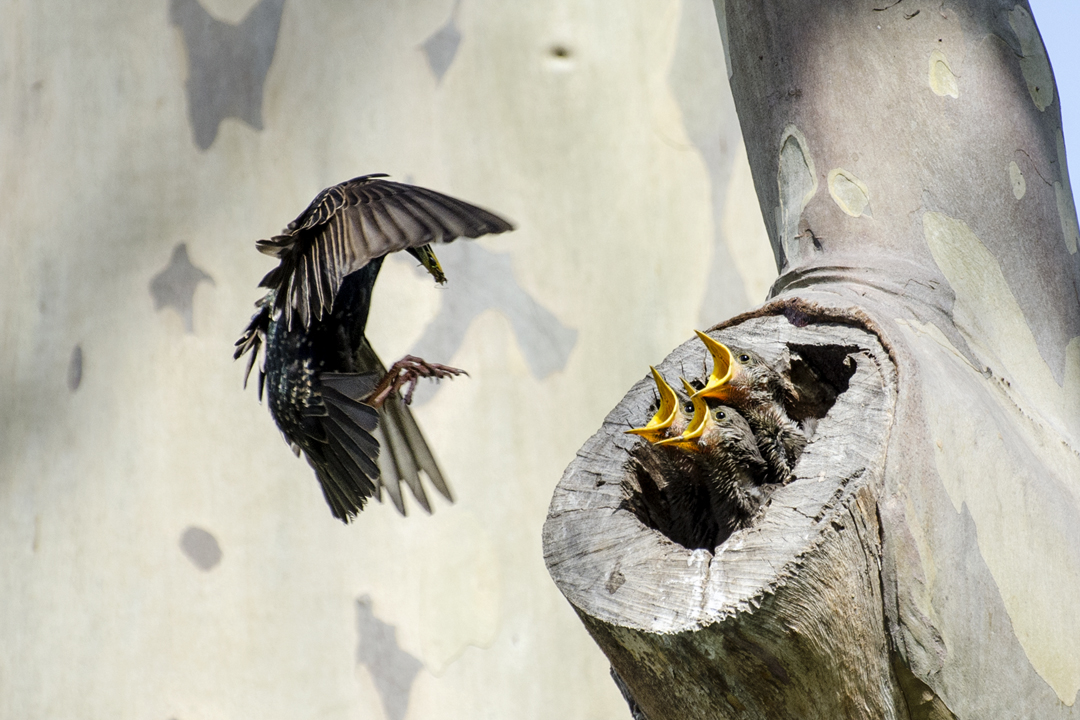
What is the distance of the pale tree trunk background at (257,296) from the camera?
130 centimetres

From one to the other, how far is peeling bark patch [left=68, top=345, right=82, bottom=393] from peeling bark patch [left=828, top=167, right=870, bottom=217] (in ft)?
3.37

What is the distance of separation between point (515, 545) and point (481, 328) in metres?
0.29

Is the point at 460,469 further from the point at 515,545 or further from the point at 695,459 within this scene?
the point at 695,459

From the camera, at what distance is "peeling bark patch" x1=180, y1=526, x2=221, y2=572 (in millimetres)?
1303

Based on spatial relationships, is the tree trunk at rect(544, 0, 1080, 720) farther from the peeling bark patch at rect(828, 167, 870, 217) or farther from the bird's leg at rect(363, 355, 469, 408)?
A: the bird's leg at rect(363, 355, 469, 408)

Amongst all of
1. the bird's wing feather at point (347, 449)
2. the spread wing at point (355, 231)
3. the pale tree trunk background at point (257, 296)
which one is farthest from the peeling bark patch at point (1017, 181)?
the pale tree trunk background at point (257, 296)

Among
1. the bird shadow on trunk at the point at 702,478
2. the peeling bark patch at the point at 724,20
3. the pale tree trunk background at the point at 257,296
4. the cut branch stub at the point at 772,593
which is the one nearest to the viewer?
the cut branch stub at the point at 772,593

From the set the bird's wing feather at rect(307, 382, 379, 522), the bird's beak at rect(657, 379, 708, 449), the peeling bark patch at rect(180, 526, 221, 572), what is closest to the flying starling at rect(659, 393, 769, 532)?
the bird's beak at rect(657, 379, 708, 449)

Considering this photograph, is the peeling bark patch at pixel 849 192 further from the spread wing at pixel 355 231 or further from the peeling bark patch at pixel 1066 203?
the spread wing at pixel 355 231

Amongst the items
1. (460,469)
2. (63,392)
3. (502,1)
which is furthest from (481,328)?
(63,392)

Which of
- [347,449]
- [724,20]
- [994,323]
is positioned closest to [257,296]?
[347,449]

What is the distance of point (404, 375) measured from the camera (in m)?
0.84

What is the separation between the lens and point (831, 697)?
22.5 inches

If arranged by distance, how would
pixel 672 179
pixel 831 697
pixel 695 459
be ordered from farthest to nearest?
pixel 672 179
pixel 695 459
pixel 831 697
